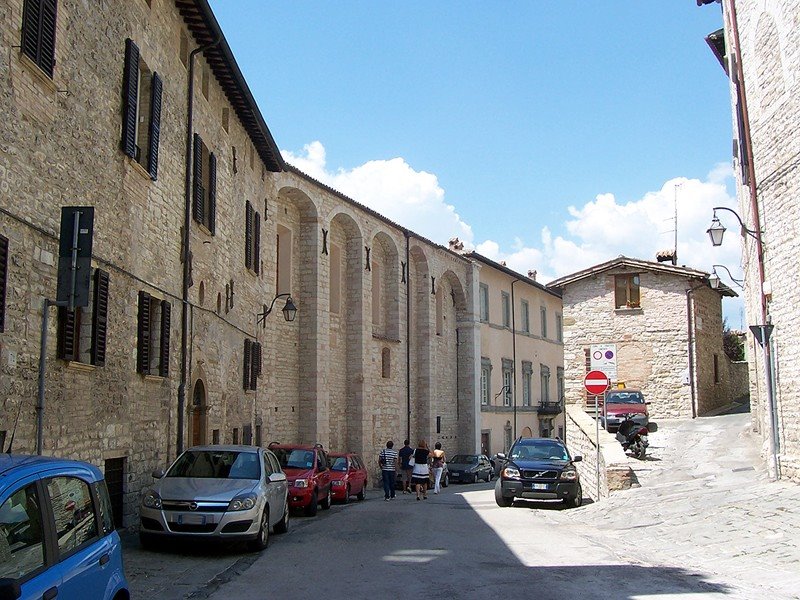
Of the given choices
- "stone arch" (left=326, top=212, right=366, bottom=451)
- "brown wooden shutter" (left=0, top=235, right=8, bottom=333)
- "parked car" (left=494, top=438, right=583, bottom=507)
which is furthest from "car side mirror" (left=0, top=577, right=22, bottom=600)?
"stone arch" (left=326, top=212, right=366, bottom=451)

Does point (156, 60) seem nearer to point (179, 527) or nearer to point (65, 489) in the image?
point (179, 527)

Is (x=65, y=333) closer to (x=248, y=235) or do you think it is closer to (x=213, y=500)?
(x=213, y=500)

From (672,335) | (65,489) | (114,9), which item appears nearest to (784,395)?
(114,9)

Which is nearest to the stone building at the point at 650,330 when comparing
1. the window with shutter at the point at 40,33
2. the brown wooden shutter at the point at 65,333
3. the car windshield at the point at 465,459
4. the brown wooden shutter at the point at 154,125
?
the car windshield at the point at 465,459

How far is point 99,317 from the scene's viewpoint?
462 inches

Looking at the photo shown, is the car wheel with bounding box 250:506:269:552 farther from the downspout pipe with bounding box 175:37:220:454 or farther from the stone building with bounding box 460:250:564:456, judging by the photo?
the stone building with bounding box 460:250:564:456

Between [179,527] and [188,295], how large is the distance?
21.1ft

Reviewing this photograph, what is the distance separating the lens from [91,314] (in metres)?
11.5

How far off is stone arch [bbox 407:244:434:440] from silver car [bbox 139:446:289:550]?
22.7 meters

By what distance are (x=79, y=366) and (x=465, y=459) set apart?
25.9 m

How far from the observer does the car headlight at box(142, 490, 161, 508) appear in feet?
36.1

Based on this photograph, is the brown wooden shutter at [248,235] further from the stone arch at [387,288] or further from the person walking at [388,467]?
the stone arch at [387,288]

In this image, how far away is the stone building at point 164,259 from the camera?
31.8 ft

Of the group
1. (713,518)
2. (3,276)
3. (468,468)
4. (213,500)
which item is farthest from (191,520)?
(468,468)
